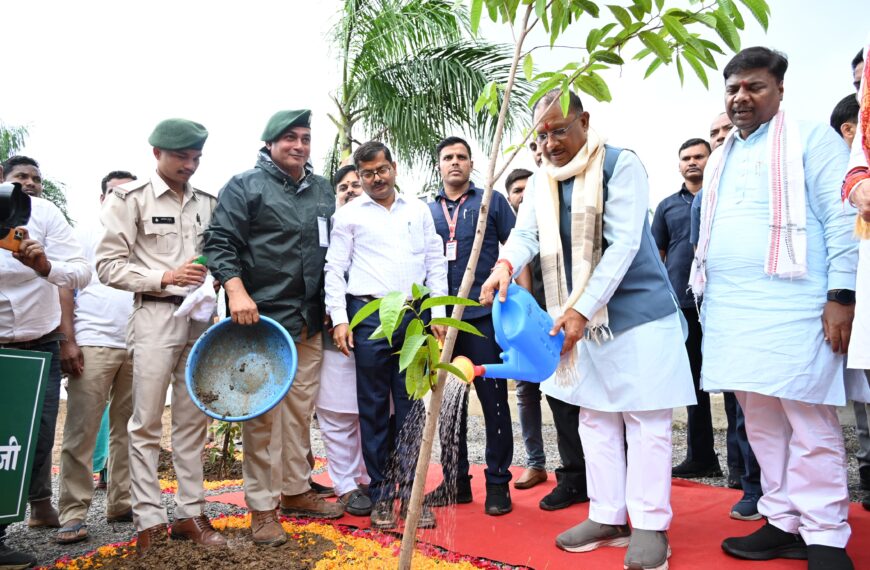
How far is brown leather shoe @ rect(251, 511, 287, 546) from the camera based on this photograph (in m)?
2.91

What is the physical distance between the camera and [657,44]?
1.79 metres

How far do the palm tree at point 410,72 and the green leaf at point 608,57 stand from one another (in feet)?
24.2

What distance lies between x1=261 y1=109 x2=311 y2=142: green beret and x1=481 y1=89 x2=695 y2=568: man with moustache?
3.86ft

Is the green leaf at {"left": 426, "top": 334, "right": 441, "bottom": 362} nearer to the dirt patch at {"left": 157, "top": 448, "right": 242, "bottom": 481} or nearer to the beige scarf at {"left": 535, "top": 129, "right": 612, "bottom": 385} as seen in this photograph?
the beige scarf at {"left": 535, "top": 129, "right": 612, "bottom": 385}

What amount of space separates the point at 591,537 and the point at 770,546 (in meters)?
0.67

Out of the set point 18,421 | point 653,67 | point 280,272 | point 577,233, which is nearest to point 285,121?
point 280,272

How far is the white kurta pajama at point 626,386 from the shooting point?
2650 mm

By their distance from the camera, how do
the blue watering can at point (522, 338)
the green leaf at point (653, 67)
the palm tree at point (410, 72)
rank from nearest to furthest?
the green leaf at point (653, 67) < the blue watering can at point (522, 338) < the palm tree at point (410, 72)

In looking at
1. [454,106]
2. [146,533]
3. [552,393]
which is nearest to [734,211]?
[552,393]

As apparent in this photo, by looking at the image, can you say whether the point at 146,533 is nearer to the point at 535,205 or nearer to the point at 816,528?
the point at 535,205

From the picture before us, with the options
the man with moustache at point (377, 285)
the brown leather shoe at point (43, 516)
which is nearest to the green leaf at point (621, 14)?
the man with moustache at point (377, 285)

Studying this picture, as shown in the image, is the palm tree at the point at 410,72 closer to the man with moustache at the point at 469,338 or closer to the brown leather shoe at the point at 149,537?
the man with moustache at the point at 469,338

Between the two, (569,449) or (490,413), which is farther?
(569,449)

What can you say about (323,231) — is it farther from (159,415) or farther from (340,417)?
(159,415)
